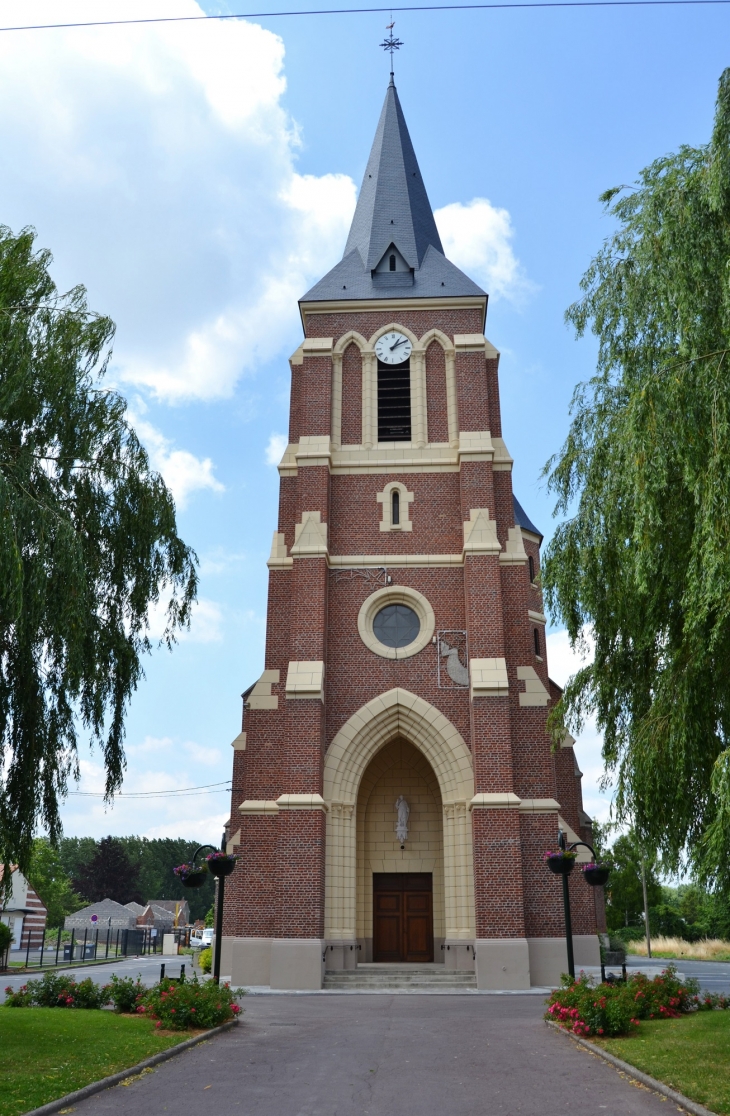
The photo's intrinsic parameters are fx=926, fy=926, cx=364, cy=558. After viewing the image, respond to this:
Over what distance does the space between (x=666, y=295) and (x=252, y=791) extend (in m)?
15.7

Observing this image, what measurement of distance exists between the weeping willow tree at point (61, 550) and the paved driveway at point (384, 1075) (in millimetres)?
3763

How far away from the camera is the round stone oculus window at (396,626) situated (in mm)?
23219

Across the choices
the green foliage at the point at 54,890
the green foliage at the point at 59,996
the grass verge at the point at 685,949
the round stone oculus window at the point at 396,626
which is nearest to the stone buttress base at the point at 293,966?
the green foliage at the point at 59,996

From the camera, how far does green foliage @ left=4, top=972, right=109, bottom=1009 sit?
47.2 feet

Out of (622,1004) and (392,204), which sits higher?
(392,204)

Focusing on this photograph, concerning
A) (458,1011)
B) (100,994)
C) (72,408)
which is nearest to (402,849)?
(458,1011)

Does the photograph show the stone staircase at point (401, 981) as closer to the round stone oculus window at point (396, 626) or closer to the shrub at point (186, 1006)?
the shrub at point (186, 1006)

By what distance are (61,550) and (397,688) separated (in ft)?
41.9

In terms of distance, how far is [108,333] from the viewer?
1360 centimetres

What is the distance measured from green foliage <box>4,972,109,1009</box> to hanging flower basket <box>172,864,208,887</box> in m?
2.12

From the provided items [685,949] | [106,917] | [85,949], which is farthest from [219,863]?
[106,917]

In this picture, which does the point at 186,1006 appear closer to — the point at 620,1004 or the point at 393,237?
the point at 620,1004

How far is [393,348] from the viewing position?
86.3ft

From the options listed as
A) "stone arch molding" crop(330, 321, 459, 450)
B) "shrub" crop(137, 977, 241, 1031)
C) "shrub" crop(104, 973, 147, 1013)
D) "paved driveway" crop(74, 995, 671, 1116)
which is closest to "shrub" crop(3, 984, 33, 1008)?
"shrub" crop(104, 973, 147, 1013)
